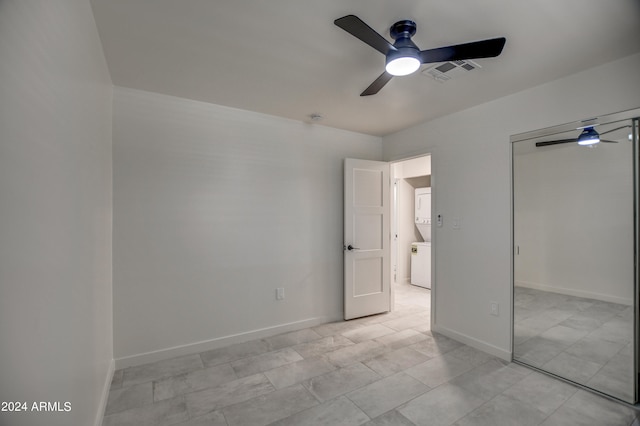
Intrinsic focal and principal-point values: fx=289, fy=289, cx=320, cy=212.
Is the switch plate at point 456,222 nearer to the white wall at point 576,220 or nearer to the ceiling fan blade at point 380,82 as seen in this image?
the white wall at point 576,220

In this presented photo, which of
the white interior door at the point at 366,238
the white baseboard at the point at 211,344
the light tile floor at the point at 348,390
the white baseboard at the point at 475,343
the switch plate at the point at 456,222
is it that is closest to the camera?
the light tile floor at the point at 348,390

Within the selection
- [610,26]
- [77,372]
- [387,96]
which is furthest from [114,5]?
[610,26]

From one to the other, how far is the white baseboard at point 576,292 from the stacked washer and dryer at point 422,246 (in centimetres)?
270

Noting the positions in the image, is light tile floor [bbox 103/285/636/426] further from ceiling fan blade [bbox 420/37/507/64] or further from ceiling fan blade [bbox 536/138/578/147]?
ceiling fan blade [bbox 420/37/507/64]

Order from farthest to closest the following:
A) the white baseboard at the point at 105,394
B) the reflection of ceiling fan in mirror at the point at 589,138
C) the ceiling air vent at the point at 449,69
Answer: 1. the reflection of ceiling fan in mirror at the point at 589,138
2. the ceiling air vent at the point at 449,69
3. the white baseboard at the point at 105,394

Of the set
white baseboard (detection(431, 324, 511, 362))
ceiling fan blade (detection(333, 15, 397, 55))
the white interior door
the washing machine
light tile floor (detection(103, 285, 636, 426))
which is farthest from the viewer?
the washing machine

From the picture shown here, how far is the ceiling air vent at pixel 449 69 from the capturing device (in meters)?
2.21

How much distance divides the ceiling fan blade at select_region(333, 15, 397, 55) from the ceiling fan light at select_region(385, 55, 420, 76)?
0.06 meters

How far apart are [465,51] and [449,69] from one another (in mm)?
657

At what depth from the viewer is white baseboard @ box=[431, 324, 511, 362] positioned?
2.84m

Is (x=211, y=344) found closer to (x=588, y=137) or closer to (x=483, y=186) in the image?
(x=483, y=186)

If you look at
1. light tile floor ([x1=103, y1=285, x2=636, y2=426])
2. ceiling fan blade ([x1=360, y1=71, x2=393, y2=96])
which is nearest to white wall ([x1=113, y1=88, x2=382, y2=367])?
light tile floor ([x1=103, y1=285, x2=636, y2=426])

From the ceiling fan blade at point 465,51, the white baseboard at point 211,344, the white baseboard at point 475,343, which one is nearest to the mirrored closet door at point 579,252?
the white baseboard at point 475,343

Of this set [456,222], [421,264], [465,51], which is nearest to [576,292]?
[456,222]
